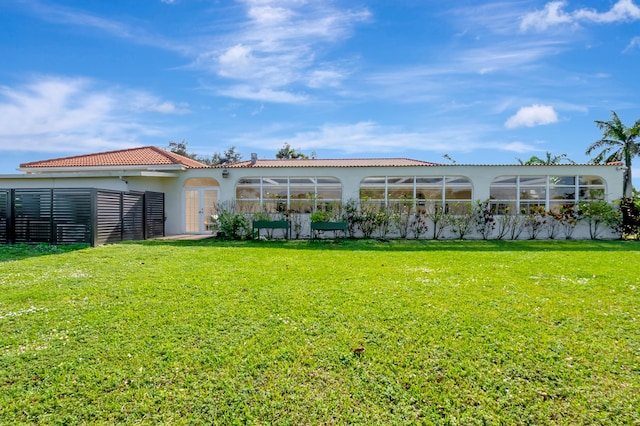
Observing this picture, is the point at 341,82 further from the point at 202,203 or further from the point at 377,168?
the point at 202,203

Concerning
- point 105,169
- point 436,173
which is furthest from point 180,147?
point 436,173

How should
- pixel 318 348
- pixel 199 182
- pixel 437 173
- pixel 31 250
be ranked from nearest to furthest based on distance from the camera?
pixel 318 348 → pixel 31 250 → pixel 437 173 → pixel 199 182

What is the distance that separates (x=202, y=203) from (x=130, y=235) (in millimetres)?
A: 4132

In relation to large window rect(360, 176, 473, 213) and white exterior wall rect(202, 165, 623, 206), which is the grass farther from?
white exterior wall rect(202, 165, 623, 206)

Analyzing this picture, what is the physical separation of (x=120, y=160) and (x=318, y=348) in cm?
1973

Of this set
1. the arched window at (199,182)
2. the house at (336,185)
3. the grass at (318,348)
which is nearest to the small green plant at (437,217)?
the house at (336,185)

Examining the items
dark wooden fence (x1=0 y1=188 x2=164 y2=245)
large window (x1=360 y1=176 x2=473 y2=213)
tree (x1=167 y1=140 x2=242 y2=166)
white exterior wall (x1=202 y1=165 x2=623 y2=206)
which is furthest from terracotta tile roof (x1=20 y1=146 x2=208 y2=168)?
tree (x1=167 y1=140 x2=242 y2=166)

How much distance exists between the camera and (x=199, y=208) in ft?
59.2

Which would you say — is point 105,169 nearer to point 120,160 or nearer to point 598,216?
point 120,160

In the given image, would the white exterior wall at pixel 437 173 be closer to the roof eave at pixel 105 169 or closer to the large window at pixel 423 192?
the large window at pixel 423 192

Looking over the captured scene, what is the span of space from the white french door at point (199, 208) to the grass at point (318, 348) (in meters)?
10.6

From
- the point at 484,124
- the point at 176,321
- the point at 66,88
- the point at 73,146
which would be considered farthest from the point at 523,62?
the point at 73,146

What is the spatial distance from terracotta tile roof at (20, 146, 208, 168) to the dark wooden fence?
15.6 ft

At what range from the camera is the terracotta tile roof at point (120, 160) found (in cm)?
1847
